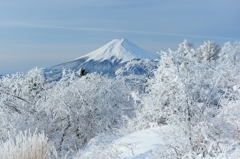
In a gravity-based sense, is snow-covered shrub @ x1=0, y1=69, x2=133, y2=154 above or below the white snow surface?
below

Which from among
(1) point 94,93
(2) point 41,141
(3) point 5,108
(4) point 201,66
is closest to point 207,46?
(1) point 94,93

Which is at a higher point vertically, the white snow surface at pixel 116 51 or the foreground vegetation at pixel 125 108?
the white snow surface at pixel 116 51

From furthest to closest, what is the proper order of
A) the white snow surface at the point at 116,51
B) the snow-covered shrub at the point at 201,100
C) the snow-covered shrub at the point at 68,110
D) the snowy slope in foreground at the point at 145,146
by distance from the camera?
the white snow surface at the point at 116,51, the snow-covered shrub at the point at 68,110, the snowy slope in foreground at the point at 145,146, the snow-covered shrub at the point at 201,100

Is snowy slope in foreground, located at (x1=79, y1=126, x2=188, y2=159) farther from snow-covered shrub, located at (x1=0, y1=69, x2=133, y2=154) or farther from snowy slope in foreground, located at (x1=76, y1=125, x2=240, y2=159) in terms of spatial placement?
snow-covered shrub, located at (x1=0, y1=69, x2=133, y2=154)

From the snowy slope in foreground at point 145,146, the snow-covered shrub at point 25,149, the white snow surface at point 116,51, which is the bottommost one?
the snowy slope in foreground at point 145,146

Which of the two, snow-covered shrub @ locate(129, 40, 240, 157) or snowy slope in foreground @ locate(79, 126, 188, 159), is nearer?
snow-covered shrub @ locate(129, 40, 240, 157)

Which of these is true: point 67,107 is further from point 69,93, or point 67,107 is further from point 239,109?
point 239,109

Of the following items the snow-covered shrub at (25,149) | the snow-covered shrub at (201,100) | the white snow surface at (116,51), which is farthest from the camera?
the white snow surface at (116,51)

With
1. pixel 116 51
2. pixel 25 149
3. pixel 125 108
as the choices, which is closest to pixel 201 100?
pixel 25 149

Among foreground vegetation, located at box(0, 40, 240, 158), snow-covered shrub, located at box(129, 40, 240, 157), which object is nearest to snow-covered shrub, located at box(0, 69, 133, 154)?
foreground vegetation, located at box(0, 40, 240, 158)

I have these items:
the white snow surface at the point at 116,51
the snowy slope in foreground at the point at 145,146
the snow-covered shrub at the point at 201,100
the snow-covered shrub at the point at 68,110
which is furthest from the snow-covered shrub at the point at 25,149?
the white snow surface at the point at 116,51

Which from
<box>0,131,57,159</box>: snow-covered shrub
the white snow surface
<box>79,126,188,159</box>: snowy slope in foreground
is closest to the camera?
<box>0,131,57,159</box>: snow-covered shrub

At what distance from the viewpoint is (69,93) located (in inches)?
587

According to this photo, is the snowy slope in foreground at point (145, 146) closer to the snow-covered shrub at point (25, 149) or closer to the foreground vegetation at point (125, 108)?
the foreground vegetation at point (125, 108)
